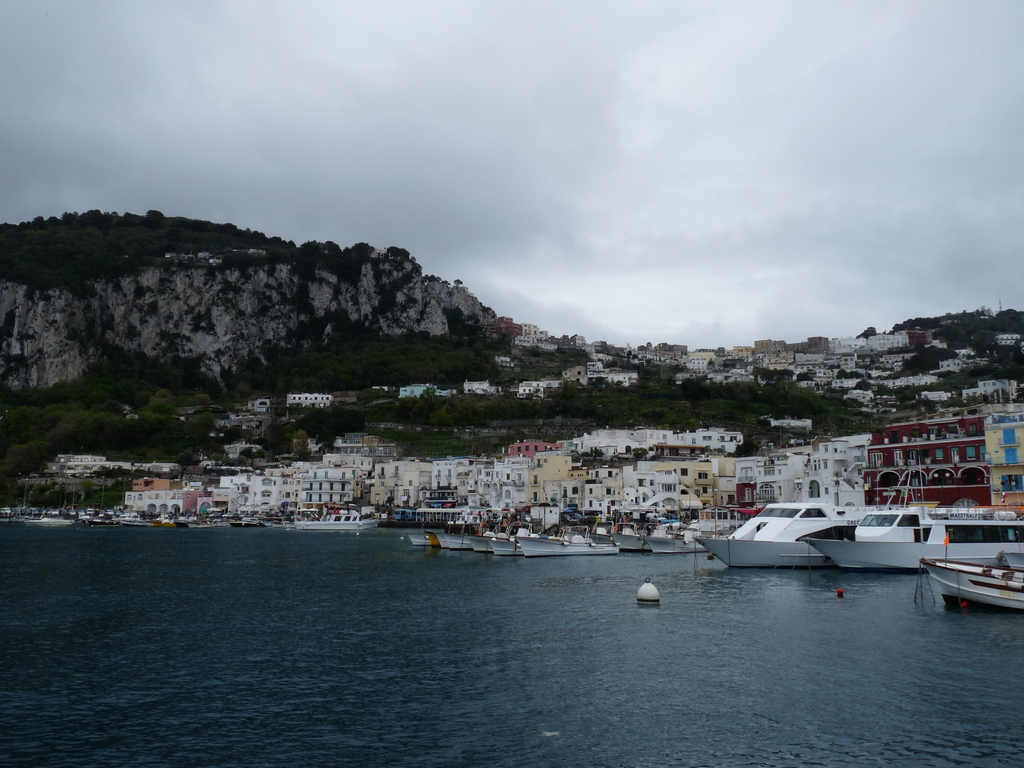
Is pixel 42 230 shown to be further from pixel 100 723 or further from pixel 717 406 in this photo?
pixel 100 723

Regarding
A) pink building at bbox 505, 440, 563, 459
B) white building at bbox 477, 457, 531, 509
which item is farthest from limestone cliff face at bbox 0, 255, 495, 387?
white building at bbox 477, 457, 531, 509

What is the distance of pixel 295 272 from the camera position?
18200 cm

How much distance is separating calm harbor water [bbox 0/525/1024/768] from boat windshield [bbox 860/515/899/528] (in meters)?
3.99

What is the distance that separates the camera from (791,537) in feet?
148

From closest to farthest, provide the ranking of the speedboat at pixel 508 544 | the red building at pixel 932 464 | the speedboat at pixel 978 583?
1. the speedboat at pixel 978 583
2. the speedboat at pixel 508 544
3. the red building at pixel 932 464

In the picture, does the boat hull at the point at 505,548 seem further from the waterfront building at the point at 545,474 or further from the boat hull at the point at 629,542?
the waterfront building at the point at 545,474

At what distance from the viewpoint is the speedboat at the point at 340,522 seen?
Result: 96.2 meters

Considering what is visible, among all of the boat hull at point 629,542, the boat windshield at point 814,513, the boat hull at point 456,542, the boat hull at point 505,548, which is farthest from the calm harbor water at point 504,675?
the boat hull at point 456,542

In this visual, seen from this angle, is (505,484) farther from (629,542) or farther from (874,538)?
(874,538)

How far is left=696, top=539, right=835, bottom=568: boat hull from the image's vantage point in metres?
44.6

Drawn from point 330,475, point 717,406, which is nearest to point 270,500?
point 330,475

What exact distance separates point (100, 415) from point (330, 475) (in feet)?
151

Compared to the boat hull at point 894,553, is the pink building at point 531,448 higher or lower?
higher

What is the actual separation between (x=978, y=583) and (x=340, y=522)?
78508mm
